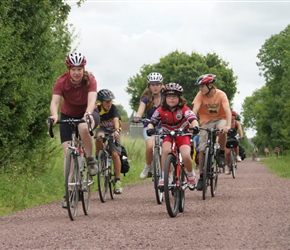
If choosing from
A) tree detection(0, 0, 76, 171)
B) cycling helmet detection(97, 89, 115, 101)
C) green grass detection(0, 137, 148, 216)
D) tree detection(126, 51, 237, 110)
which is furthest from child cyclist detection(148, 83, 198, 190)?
tree detection(126, 51, 237, 110)

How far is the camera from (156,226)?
895 centimetres

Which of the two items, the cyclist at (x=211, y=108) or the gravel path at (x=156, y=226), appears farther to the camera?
the cyclist at (x=211, y=108)

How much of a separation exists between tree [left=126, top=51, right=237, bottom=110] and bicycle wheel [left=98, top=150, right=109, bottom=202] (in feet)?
207

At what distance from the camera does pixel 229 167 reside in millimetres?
20766

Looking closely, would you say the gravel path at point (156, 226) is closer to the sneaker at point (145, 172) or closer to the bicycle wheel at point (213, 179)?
the bicycle wheel at point (213, 179)

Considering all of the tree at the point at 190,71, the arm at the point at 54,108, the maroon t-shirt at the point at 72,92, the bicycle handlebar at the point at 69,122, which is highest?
the tree at the point at 190,71

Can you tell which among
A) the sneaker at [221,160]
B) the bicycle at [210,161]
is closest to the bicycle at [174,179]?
the bicycle at [210,161]

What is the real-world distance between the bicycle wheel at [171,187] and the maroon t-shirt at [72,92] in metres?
1.32

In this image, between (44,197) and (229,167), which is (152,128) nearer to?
(44,197)

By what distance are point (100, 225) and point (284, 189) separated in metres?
6.43

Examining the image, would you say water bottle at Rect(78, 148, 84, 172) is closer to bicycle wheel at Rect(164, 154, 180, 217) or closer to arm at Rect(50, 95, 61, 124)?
arm at Rect(50, 95, 61, 124)

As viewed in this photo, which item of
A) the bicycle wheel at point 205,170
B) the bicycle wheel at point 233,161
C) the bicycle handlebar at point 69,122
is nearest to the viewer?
the bicycle handlebar at point 69,122

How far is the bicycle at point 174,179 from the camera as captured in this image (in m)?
9.87

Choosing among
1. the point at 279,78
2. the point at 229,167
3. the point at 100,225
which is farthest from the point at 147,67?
the point at 100,225
